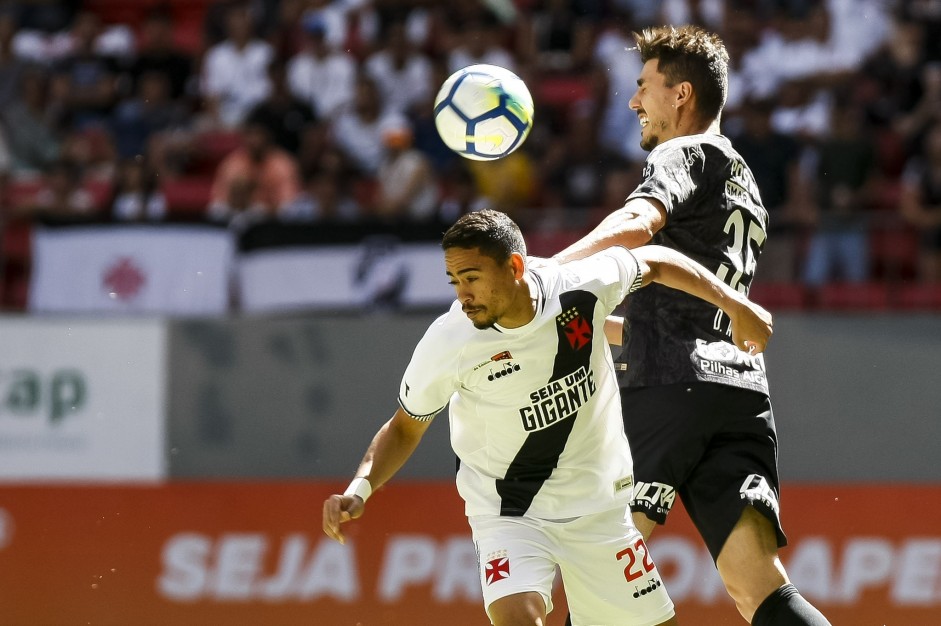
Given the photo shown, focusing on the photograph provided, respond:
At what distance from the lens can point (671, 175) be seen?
15.4 ft

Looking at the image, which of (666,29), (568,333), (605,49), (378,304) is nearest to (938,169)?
(605,49)

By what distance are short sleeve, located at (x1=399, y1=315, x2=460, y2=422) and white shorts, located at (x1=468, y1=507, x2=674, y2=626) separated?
1.54ft

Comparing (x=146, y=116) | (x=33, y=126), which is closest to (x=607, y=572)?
(x=146, y=116)

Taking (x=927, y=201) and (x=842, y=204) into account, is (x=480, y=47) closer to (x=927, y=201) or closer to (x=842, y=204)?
(x=842, y=204)

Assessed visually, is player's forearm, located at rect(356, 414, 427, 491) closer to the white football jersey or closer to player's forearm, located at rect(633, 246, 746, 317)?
the white football jersey

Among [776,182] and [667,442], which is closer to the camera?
[667,442]

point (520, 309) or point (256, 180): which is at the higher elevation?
point (520, 309)

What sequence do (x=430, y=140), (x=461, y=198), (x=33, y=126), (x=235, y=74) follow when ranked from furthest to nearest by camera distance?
(x=235, y=74) → (x=33, y=126) → (x=430, y=140) → (x=461, y=198)

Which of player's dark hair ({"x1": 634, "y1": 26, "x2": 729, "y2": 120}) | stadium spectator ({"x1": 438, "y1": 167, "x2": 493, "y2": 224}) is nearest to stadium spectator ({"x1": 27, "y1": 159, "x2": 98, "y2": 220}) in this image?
stadium spectator ({"x1": 438, "y1": 167, "x2": 493, "y2": 224})

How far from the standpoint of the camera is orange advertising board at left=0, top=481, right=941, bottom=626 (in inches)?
349

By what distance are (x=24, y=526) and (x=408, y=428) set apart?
5596 mm

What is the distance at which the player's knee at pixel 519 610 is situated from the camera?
4379 millimetres

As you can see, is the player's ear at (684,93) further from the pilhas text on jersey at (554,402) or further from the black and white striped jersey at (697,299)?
the pilhas text on jersey at (554,402)

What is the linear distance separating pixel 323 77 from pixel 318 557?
18.4 ft
